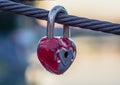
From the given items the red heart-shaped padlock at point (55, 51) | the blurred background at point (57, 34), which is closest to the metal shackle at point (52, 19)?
the red heart-shaped padlock at point (55, 51)

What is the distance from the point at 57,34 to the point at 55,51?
46.4 inches

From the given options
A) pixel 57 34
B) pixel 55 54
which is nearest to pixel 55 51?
pixel 55 54

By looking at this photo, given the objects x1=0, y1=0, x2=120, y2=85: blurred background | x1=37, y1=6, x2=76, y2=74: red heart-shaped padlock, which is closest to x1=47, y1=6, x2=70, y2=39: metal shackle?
x1=37, y1=6, x2=76, y2=74: red heart-shaped padlock

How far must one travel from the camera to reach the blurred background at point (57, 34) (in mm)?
3016

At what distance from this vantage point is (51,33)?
2.81 ft

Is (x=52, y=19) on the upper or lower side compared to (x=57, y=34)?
upper

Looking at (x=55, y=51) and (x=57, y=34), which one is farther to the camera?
(x=57, y=34)

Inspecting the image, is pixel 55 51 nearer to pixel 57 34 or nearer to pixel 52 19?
pixel 52 19

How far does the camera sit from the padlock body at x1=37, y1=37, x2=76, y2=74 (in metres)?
0.82

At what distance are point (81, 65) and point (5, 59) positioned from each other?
2.47 metres

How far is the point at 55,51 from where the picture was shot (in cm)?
83

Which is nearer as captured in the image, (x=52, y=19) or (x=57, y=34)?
(x=52, y=19)

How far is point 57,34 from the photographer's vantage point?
2010 millimetres

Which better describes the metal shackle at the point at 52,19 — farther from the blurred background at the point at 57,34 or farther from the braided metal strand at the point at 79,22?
the blurred background at the point at 57,34
